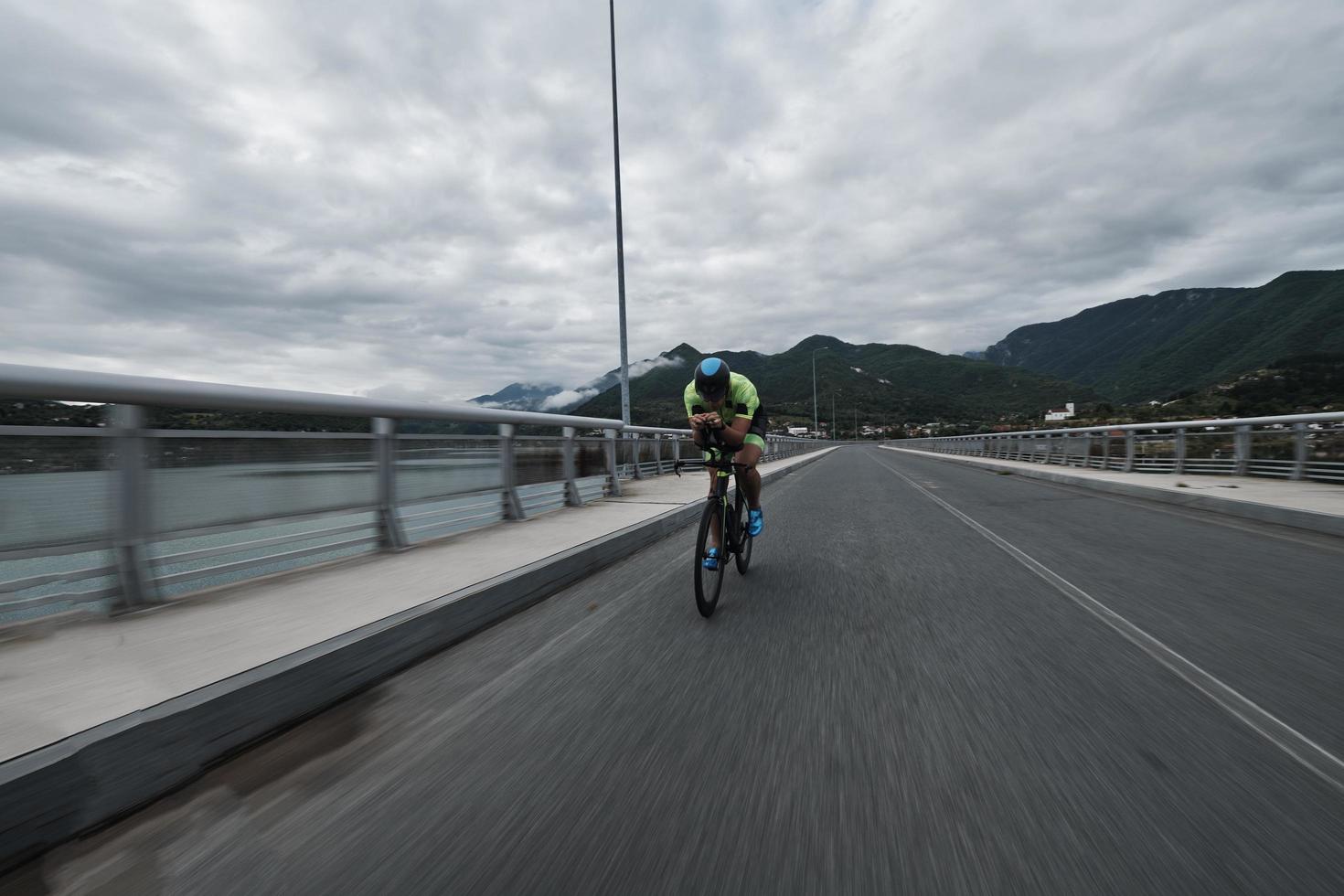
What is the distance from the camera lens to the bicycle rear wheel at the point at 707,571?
420 cm

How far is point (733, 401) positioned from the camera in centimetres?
506

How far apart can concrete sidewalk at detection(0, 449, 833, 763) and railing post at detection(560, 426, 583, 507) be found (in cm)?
363

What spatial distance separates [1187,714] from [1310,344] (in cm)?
13476

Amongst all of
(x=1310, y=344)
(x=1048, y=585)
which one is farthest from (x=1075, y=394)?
(x=1048, y=585)

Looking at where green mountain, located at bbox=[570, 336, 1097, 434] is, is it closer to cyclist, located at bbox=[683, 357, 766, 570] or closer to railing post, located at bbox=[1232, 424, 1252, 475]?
railing post, located at bbox=[1232, 424, 1252, 475]

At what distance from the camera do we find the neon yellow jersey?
4891 millimetres

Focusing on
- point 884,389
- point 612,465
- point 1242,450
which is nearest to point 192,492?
point 612,465

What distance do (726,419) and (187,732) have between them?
377cm

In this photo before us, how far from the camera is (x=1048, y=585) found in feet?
Answer: 16.5

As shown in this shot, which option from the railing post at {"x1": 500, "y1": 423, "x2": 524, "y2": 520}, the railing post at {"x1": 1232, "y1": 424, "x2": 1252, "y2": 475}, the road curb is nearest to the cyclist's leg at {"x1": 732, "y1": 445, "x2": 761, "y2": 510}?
the road curb

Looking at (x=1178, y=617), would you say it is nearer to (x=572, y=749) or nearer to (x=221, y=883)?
(x=572, y=749)

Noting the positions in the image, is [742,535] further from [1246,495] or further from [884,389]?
[884,389]

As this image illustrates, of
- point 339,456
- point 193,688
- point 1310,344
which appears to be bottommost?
point 193,688

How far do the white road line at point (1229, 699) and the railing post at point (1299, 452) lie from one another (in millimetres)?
10484
